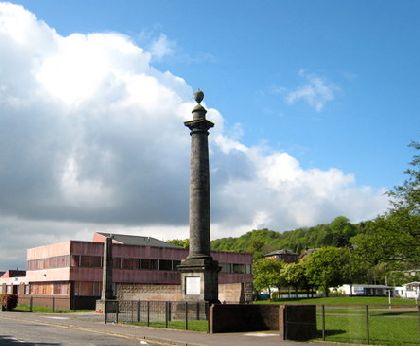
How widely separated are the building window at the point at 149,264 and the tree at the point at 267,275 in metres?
48.8

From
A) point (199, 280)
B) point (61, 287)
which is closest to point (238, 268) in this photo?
point (61, 287)

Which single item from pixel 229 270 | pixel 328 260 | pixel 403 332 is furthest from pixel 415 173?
pixel 328 260

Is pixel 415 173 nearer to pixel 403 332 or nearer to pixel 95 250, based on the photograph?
pixel 403 332

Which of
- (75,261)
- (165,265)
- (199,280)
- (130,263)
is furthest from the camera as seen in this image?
(165,265)

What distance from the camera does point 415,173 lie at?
3662 centimetres

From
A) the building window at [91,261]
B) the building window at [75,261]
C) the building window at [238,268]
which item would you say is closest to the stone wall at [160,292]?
the building window at [75,261]

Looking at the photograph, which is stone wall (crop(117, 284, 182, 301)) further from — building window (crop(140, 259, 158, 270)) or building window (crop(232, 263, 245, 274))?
building window (crop(232, 263, 245, 274))

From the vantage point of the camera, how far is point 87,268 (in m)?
62.3

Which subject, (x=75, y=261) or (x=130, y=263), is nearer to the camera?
(x=75, y=261)

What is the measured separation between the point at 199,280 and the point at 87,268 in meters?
32.1

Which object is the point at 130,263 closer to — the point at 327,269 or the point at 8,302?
the point at 8,302

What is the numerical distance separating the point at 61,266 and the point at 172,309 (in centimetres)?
3040

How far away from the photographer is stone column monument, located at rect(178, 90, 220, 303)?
33.2 m

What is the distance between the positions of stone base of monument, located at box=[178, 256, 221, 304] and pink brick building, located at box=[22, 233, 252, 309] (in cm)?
2395
